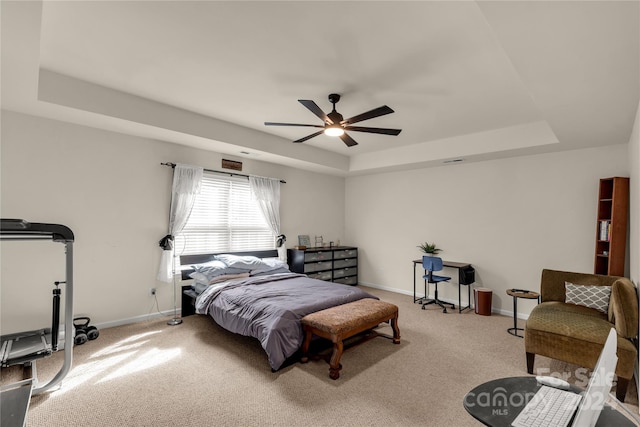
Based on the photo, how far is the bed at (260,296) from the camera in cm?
290

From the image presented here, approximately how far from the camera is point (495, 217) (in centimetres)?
491

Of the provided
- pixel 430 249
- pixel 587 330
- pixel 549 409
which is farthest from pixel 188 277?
pixel 587 330

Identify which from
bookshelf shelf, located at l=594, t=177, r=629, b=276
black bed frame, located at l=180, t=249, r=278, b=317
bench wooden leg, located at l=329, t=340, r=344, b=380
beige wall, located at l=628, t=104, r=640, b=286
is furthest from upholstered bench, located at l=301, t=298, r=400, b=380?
bookshelf shelf, located at l=594, t=177, r=629, b=276

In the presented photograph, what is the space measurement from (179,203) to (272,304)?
225 cm

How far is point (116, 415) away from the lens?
2.19 meters

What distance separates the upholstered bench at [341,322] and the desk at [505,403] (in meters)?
1.58

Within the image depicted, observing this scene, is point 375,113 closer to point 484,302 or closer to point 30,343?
point 484,302

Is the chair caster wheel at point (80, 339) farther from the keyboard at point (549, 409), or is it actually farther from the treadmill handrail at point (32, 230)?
the keyboard at point (549, 409)

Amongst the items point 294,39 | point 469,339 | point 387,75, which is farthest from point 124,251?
point 469,339

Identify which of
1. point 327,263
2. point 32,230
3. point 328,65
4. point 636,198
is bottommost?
point 327,263

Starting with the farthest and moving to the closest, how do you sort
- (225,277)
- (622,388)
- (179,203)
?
1. (179,203)
2. (225,277)
3. (622,388)

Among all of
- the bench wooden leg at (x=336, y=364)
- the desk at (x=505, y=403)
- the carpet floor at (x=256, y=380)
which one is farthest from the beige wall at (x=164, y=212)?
the bench wooden leg at (x=336, y=364)

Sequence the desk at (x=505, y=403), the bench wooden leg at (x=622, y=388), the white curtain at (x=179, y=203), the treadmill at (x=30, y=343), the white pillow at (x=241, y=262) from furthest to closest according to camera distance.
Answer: the white pillow at (x=241, y=262) → the white curtain at (x=179, y=203) → the bench wooden leg at (x=622, y=388) → the treadmill at (x=30, y=343) → the desk at (x=505, y=403)

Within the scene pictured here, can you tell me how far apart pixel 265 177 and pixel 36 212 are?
10.2ft
